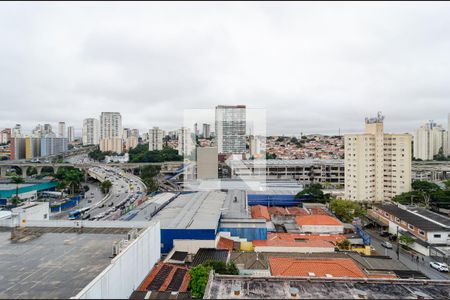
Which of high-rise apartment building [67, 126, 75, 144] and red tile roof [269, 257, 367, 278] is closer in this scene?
red tile roof [269, 257, 367, 278]

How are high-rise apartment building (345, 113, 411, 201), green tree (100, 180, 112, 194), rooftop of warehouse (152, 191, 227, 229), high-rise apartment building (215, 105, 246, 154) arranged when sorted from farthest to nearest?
1. high-rise apartment building (215, 105, 246, 154)
2. green tree (100, 180, 112, 194)
3. high-rise apartment building (345, 113, 411, 201)
4. rooftop of warehouse (152, 191, 227, 229)

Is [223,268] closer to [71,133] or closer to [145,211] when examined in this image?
[145,211]

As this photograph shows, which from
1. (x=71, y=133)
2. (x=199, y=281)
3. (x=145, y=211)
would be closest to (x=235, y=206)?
(x=145, y=211)

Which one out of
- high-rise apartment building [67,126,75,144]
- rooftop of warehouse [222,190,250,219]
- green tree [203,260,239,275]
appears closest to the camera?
green tree [203,260,239,275]

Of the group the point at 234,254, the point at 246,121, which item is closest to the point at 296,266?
the point at 234,254

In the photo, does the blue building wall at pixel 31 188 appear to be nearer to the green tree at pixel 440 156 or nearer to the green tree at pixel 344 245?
the green tree at pixel 344 245

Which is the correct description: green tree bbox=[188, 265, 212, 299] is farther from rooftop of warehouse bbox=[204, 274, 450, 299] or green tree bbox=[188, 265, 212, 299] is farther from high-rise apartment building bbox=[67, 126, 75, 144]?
high-rise apartment building bbox=[67, 126, 75, 144]

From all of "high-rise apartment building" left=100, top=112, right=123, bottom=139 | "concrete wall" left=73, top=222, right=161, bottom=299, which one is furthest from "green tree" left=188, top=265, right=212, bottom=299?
"high-rise apartment building" left=100, top=112, right=123, bottom=139
